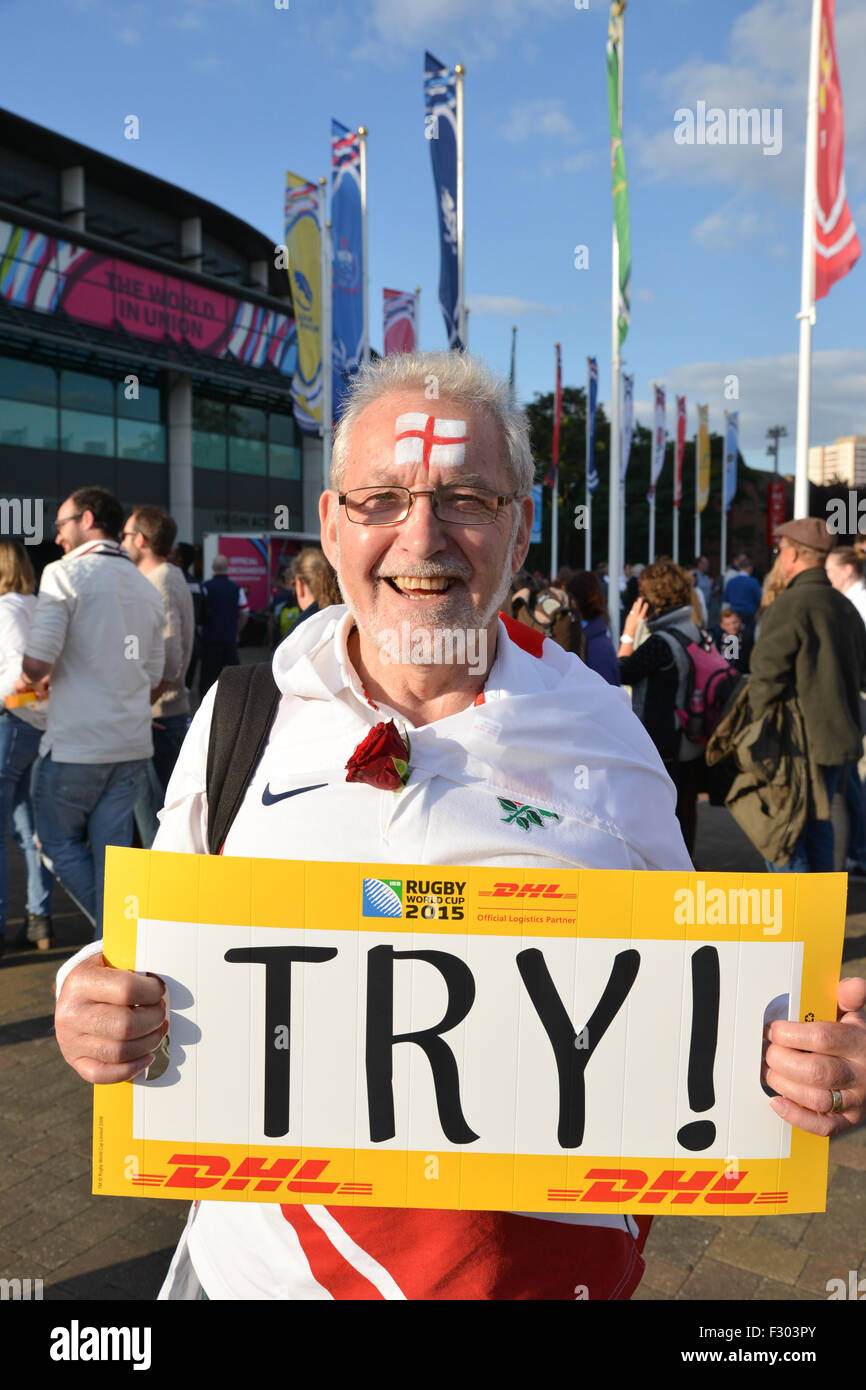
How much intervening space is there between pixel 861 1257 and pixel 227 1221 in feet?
7.60

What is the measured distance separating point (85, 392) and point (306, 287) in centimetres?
1540

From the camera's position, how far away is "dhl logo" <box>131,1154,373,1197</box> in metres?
1.46

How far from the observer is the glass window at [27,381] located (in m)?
24.4

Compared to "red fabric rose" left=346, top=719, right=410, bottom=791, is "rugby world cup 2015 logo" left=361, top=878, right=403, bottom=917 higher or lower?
lower

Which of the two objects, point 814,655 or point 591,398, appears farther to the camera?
point 591,398

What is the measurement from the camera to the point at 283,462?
113ft

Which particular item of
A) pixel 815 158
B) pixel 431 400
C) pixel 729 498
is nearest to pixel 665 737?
pixel 431 400

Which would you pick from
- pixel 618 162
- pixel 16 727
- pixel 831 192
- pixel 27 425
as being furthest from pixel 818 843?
pixel 27 425

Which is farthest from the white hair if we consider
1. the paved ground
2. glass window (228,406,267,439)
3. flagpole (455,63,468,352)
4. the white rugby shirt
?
glass window (228,406,267,439)

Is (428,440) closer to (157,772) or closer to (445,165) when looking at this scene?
(157,772)

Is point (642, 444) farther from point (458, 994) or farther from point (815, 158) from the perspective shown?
point (458, 994)

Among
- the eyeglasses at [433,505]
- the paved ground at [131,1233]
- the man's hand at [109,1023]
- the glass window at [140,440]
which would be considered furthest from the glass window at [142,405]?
the man's hand at [109,1023]

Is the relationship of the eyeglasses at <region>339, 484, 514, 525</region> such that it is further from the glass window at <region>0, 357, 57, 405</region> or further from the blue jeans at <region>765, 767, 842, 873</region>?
the glass window at <region>0, 357, 57, 405</region>
